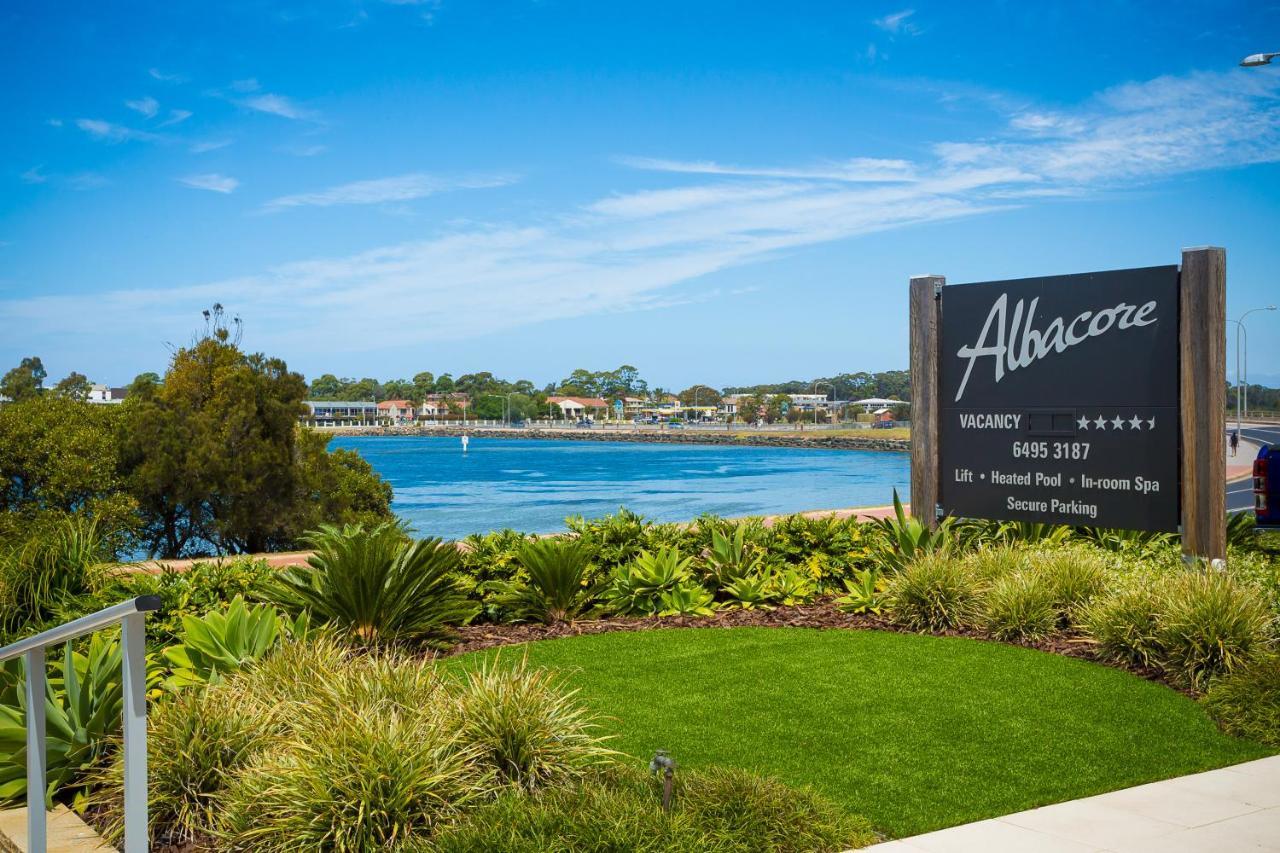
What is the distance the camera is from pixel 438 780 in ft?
14.7

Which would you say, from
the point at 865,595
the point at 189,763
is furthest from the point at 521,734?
the point at 865,595

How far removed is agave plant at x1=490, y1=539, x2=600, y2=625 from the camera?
917 cm

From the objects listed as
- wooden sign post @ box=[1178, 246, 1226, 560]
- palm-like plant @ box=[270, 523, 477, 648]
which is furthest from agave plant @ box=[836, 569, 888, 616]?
palm-like plant @ box=[270, 523, 477, 648]

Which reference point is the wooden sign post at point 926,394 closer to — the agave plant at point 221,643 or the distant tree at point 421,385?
the agave plant at point 221,643

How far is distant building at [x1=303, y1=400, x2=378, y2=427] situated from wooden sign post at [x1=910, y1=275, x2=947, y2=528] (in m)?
165

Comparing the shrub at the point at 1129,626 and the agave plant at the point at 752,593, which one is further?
the agave plant at the point at 752,593

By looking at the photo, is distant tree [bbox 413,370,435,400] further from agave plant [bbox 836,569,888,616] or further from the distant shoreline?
agave plant [bbox 836,569,888,616]

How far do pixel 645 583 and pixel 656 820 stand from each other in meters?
5.44

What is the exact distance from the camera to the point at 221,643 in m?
6.31

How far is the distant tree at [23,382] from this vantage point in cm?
3120

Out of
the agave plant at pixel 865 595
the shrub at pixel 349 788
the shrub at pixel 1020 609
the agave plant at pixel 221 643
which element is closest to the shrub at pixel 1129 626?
the shrub at pixel 1020 609

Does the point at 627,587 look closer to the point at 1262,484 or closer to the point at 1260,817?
the point at 1260,817

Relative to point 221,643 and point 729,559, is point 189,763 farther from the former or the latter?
point 729,559

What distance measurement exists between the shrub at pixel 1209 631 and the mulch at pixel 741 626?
596 millimetres
